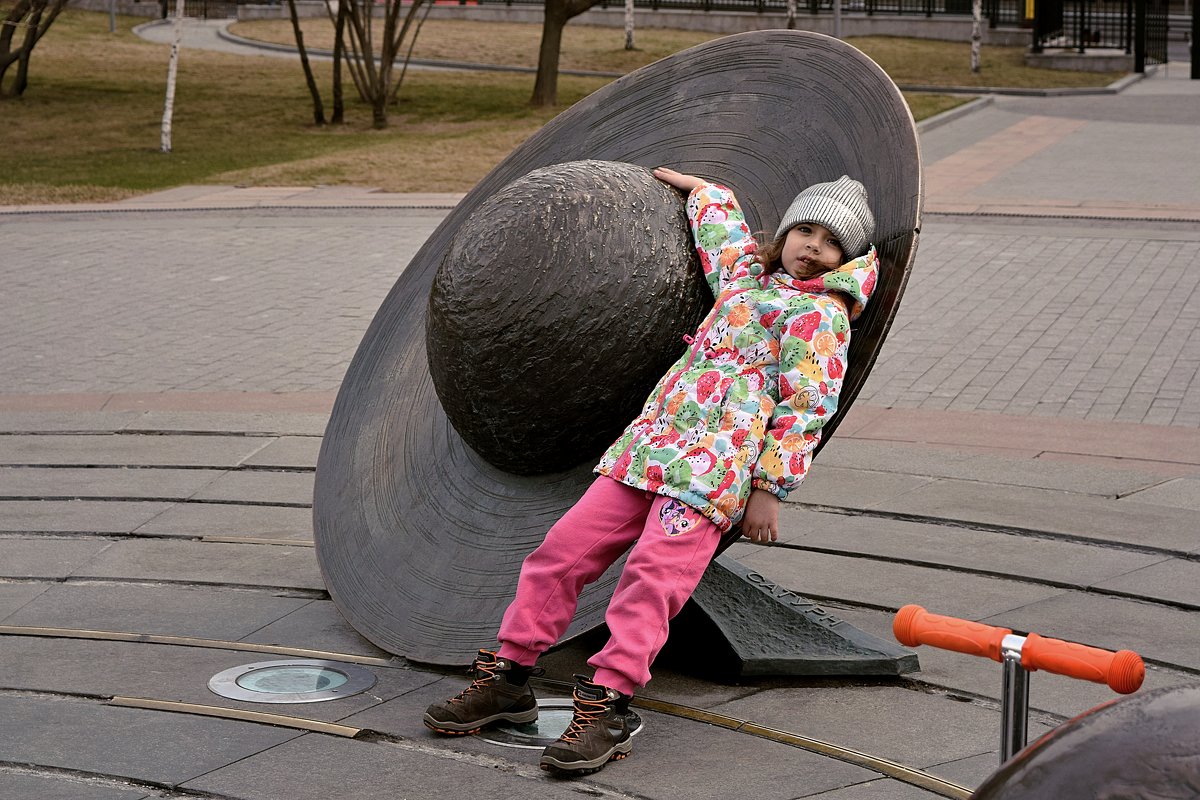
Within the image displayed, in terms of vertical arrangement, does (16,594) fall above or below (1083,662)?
below

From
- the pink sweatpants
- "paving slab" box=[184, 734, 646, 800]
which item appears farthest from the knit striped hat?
"paving slab" box=[184, 734, 646, 800]

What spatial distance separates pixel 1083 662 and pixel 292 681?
8.83 feet

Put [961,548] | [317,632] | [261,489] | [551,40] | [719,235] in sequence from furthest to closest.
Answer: [551,40] < [261,489] < [961,548] < [317,632] < [719,235]

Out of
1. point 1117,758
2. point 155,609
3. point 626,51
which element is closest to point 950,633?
point 1117,758

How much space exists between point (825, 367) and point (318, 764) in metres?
1.62

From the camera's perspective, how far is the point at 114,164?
18.6m

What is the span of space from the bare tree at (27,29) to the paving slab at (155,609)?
19444 mm

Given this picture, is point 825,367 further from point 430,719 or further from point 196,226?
point 196,226

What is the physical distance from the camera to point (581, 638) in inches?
173

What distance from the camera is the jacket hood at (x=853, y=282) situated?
156 inches

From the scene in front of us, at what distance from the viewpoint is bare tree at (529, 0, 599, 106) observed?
74.8 ft

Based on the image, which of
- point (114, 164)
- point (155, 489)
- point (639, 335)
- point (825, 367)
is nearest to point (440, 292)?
point (639, 335)

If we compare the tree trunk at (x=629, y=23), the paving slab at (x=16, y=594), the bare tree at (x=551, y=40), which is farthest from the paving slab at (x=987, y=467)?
the tree trunk at (x=629, y=23)

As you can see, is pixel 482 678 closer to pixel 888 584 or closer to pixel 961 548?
pixel 888 584
